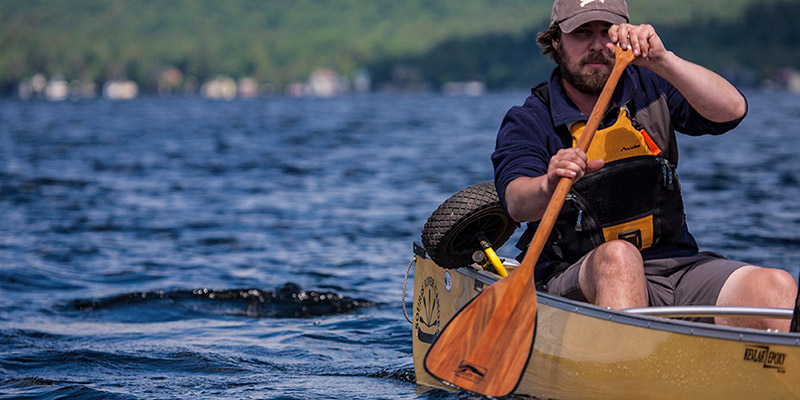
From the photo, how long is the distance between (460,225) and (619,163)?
0.89m

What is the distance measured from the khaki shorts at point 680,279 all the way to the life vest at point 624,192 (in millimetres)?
122

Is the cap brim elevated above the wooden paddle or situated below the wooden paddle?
above

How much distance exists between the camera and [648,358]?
11.7ft

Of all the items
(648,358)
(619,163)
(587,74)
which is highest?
(587,74)

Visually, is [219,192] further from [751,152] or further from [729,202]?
[751,152]

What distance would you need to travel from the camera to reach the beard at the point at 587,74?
4.04 metres

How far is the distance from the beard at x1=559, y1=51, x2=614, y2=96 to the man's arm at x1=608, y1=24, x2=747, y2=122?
0.18 meters

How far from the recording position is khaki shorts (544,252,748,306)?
3.95m

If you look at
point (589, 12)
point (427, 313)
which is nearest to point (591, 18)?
point (589, 12)

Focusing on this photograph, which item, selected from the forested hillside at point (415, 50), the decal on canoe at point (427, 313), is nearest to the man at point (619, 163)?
the decal on canoe at point (427, 313)

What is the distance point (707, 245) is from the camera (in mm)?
10297

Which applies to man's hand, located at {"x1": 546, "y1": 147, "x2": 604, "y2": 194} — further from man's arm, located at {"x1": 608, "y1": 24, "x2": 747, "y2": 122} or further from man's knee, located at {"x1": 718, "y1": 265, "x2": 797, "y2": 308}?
man's knee, located at {"x1": 718, "y1": 265, "x2": 797, "y2": 308}

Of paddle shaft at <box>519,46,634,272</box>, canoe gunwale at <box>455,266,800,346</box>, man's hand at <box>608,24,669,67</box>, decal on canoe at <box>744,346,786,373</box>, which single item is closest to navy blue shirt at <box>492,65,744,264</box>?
paddle shaft at <box>519,46,634,272</box>

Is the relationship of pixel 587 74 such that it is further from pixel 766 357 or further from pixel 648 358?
pixel 766 357
